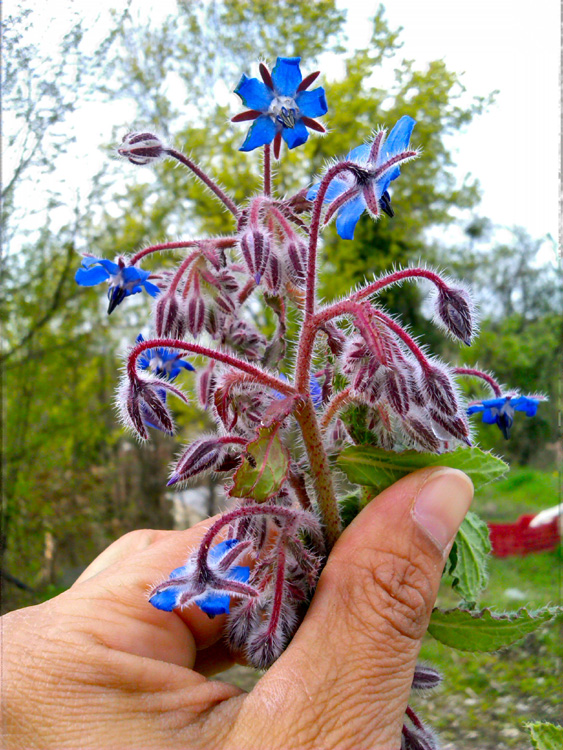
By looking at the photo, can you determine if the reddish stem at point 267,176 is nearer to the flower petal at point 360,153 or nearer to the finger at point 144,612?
the flower petal at point 360,153

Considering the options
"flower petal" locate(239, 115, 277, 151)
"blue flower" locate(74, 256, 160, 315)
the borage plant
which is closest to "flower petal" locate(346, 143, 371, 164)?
the borage plant

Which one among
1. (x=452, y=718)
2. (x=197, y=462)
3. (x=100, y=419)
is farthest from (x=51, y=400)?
(x=197, y=462)

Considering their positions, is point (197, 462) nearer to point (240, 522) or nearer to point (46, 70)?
point (240, 522)

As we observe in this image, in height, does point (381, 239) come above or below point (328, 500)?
above

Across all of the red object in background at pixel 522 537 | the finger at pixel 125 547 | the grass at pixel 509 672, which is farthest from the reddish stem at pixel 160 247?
the red object in background at pixel 522 537

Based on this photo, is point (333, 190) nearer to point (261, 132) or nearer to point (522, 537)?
point (261, 132)
